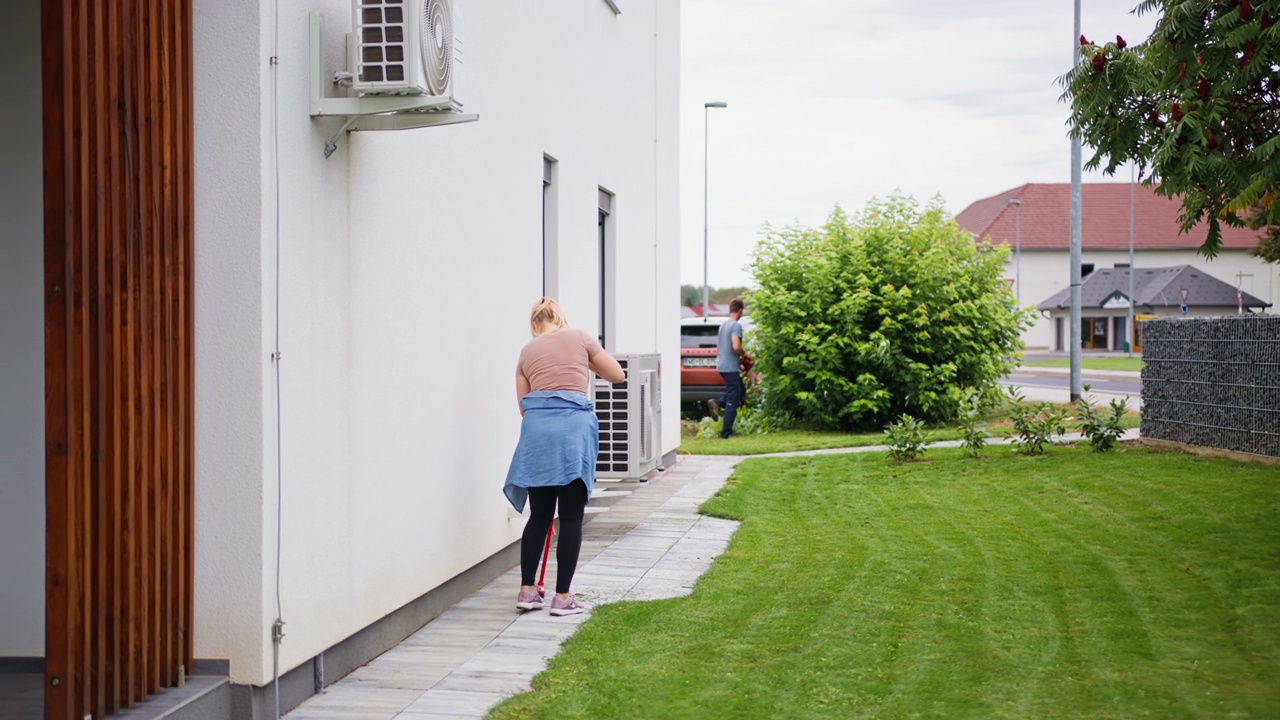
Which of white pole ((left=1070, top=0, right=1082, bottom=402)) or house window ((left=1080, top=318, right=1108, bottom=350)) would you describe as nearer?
white pole ((left=1070, top=0, right=1082, bottom=402))

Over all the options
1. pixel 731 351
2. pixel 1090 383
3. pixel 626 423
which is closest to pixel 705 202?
pixel 1090 383

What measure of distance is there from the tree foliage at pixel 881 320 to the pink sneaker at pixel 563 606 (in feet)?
39.2

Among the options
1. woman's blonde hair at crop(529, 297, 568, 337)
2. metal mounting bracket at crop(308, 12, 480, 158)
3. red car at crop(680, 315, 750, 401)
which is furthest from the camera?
red car at crop(680, 315, 750, 401)

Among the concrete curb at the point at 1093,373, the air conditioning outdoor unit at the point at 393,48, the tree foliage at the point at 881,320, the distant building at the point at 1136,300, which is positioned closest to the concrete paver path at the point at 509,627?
the air conditioning outdoor unit at the point at 393,48

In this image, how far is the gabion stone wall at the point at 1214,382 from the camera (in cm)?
1176

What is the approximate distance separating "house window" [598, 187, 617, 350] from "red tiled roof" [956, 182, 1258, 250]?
67.8 meters

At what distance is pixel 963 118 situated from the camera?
84.0 ft

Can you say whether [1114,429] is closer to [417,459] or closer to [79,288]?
[417,459]

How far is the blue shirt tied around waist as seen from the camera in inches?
257

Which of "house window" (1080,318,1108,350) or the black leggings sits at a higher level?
"house window" (1080,318,1108,350)

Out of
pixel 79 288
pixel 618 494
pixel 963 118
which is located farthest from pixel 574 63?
pixel 963 118

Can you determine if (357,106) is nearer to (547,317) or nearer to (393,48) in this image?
(393,48)

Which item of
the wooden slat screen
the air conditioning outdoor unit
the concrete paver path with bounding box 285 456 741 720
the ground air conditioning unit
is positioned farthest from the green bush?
the wooden slat screen

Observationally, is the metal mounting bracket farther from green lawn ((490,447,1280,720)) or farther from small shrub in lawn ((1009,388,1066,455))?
small shrub in lawn ((1009,388,1066,455))
